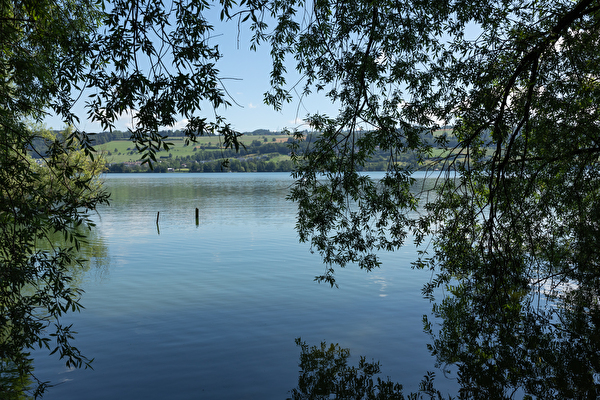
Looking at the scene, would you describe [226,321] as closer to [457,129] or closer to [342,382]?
[342,382]

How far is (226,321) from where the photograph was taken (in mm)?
13242

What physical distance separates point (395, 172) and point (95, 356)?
28.9ft

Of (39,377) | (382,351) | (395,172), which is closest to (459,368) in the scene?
A: (382,351)

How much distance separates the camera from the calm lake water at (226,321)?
9453 mm

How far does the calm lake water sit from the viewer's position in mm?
9453

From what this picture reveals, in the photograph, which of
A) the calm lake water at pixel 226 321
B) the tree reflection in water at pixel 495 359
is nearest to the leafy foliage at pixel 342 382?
the tree reflection in water at pixel 495 359

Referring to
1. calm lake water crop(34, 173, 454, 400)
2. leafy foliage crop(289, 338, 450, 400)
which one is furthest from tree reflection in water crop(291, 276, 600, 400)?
calm lake water crop(34, 173, 454, 400)

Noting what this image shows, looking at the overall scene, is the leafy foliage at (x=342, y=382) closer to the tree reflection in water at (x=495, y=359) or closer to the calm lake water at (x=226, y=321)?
the tree reflection in water at (x=495, y=359)

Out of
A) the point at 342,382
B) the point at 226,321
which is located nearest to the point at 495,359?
the point at 342,382

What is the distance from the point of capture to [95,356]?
35.0ft

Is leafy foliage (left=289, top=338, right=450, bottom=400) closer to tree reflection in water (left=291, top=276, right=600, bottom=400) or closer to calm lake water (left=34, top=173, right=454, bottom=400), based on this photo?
tree reflection in water (left=291, top=276, right=600, bottom=400)

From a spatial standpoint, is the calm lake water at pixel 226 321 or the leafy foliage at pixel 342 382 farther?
the calm lake water at pixel 226 321

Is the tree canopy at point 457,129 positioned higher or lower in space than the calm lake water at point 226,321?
higher

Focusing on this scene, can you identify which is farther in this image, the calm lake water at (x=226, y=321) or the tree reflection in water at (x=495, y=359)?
the calm lake water at (x=226, y=321)
